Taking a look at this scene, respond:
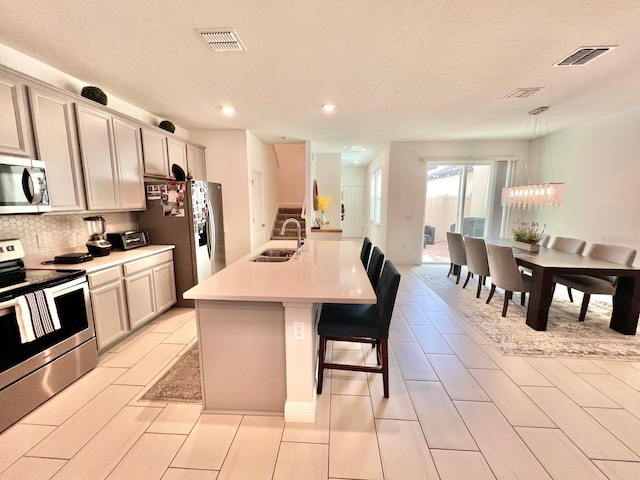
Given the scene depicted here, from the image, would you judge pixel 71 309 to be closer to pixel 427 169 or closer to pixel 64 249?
pixel 64 249

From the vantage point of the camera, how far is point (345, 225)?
10266mm

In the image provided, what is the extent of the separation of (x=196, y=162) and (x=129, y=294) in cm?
260

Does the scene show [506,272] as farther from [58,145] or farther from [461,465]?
[58,145]

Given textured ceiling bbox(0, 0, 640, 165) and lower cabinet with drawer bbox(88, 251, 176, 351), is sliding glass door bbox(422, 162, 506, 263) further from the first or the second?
lower cabinet with drawer bbox(88, 251, 176, 351)

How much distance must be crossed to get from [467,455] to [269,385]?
1273 mm

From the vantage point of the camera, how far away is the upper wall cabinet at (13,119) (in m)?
1.94

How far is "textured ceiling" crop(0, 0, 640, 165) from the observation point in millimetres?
1767

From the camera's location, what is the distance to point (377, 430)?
171cm

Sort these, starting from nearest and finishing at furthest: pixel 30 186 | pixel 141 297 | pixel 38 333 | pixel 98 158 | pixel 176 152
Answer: pixel 38 333 → pixel 30 186 → pixel 98 158 → pixel 141 297 → pixel 176 152

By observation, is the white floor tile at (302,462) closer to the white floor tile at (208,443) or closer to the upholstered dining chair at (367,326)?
the white floor tile at (208,443)

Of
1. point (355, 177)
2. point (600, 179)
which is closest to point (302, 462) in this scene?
point (600, 179)

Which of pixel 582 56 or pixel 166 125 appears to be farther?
pixel 166 125

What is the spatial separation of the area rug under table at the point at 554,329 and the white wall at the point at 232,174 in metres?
3.64

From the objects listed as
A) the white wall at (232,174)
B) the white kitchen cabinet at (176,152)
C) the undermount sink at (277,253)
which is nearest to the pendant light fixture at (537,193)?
the undermount sink at (277,253)
